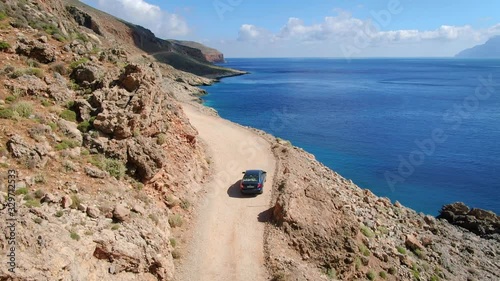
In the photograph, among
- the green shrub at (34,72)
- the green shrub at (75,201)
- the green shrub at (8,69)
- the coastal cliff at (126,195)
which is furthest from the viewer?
the green shrub at (34,72)

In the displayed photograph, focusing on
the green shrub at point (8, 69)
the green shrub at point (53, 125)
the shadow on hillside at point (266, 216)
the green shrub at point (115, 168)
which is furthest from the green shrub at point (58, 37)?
the shadow on hillside at point (266, 216)

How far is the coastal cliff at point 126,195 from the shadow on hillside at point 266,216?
0.10 meters

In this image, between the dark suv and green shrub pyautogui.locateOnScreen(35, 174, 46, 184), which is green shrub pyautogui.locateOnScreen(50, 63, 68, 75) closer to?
green shrub pyautogui.locateOnScreen(35, 174, 46, 184)

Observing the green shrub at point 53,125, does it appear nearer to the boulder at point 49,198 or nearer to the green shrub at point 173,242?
the boulder at point 49,198

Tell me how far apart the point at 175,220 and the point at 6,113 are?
9.51 meters

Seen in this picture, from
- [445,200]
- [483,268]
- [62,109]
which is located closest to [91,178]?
[62,109]

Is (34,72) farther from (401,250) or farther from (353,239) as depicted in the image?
(401,250)

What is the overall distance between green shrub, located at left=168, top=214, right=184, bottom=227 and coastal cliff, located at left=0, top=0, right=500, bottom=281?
0.12 meters

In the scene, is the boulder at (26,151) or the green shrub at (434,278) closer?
Answer: the boulder at (26,151)

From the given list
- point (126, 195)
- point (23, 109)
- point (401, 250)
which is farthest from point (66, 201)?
point (401, 250)

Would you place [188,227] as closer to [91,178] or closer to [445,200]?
[91,178]

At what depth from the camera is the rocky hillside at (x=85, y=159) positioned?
40.9 ft

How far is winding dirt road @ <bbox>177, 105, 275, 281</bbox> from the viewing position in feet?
54.3

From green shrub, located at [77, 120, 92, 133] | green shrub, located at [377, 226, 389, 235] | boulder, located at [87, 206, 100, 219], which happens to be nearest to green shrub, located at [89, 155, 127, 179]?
green shrub, located at [77, 120, 92, 133]
